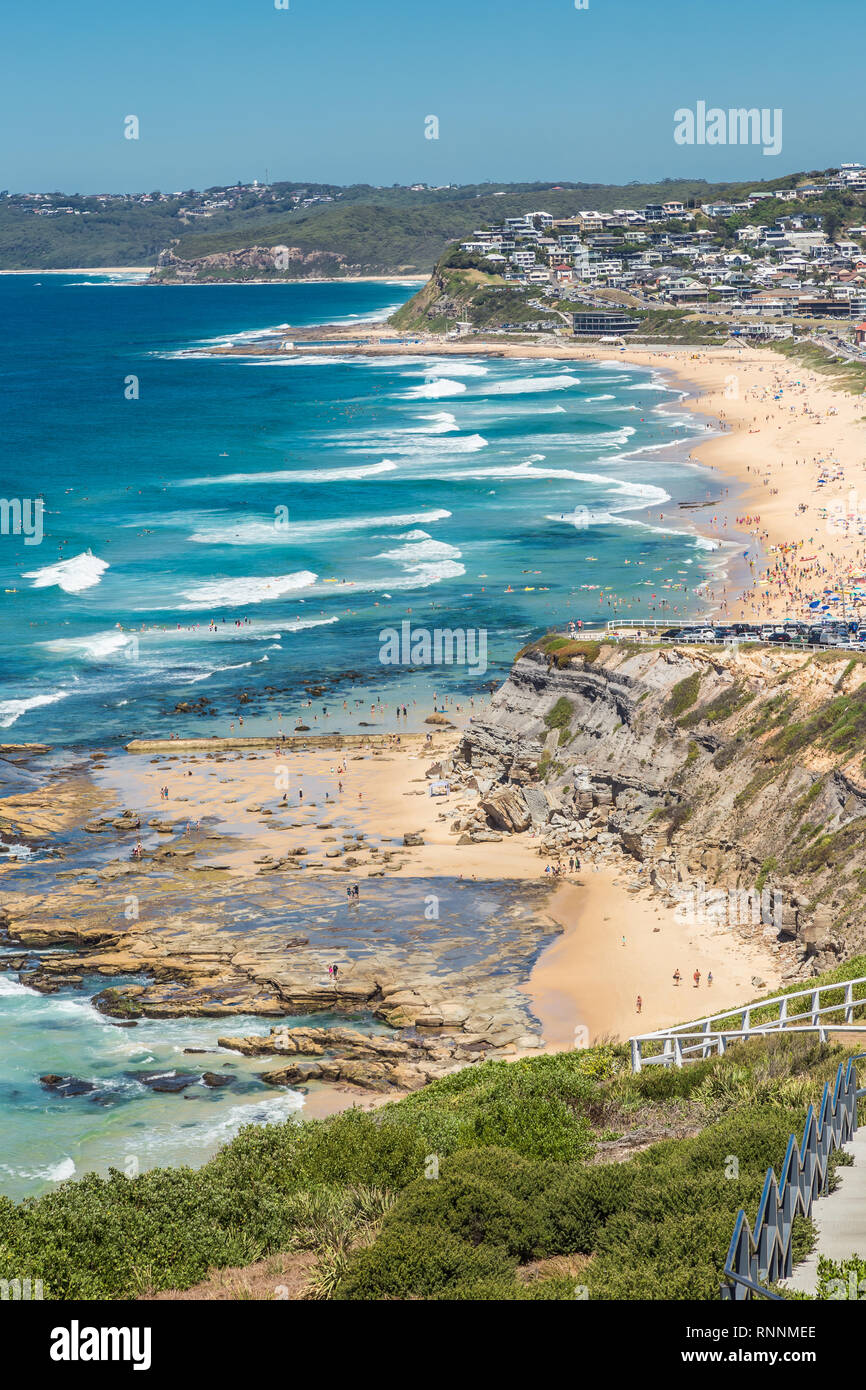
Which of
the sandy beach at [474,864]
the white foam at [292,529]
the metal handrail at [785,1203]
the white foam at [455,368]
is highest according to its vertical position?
the white foam at [455,368]

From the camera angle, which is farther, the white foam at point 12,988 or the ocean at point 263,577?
the white foam at point 12,988

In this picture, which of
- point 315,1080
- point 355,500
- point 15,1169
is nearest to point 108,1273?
point 15,1169

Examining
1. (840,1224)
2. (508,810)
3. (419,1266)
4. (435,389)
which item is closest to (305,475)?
(435,389)

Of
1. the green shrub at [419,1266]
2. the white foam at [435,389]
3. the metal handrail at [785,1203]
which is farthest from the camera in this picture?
the white foam at [435,389]

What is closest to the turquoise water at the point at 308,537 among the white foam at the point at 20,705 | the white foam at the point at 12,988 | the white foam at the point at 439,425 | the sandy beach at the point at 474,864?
the white foam at the point at 20,705

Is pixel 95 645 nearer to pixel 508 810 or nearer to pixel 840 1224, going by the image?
pixel 508 810

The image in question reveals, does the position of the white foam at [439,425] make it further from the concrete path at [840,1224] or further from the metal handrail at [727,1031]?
the concrete path at [840,1224]

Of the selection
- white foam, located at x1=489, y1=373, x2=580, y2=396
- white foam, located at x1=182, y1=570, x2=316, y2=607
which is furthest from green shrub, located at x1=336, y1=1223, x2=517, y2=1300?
white foam, located at x1=489, y1=373, x2=580, y2=396
